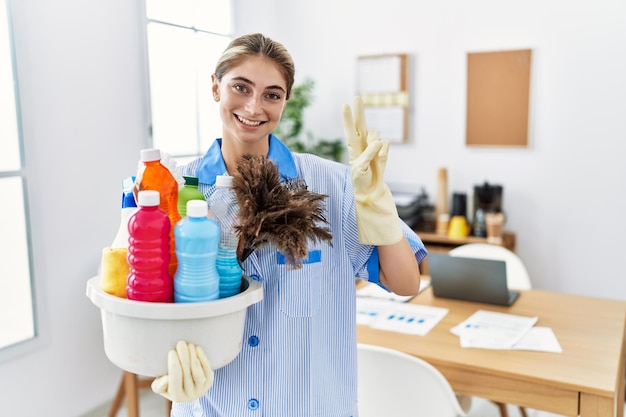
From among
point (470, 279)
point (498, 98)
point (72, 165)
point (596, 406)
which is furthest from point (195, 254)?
point (498, 98)

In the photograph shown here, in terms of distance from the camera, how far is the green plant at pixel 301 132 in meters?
3.61

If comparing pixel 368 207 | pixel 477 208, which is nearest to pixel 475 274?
pixel 368 207

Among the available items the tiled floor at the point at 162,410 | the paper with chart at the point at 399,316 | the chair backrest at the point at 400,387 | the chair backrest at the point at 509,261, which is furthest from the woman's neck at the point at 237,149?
the tiled floor at the point at 162,410

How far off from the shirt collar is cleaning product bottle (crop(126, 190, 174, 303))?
325mm

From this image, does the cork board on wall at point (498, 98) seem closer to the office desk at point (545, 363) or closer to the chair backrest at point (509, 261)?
the chair backrest at point (509, 261)

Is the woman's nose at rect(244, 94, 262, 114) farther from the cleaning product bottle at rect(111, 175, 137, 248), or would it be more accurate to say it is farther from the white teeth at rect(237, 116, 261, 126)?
the cleaning product bottle at rect(111, 175, 137, 248)

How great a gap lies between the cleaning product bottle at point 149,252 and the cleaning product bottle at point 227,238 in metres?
0.08

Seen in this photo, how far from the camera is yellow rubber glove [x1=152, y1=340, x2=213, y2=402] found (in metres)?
0.79

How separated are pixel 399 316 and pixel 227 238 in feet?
4.11

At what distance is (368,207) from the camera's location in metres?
1.01

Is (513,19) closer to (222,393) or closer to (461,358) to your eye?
(461,358)

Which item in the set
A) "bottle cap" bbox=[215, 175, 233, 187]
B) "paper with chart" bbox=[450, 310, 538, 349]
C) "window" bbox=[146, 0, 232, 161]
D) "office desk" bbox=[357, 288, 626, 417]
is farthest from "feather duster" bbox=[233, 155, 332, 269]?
"window" bbox=[146, 0, 232, 161]

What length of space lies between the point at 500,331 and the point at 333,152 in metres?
2.15

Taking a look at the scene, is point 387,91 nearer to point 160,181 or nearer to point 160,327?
point 160,181
